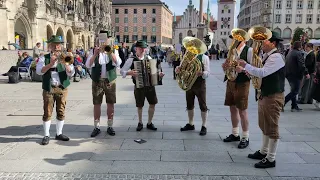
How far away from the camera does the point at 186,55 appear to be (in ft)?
20.4

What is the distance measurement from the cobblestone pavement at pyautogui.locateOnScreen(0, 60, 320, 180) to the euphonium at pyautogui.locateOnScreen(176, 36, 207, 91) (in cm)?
114

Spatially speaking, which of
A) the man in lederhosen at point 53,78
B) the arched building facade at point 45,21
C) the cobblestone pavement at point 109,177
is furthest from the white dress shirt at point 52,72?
the arched building facade at point 45,21

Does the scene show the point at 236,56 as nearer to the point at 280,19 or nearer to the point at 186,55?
the point at 186,55

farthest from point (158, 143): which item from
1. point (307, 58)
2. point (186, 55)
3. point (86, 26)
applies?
point (86, 26)

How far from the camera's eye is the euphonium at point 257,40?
4.56 metres

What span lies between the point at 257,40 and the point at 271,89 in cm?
80

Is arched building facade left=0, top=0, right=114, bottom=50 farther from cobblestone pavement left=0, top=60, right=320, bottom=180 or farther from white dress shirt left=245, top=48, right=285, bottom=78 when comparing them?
white dress shirt left=245, top=48, right=285, bottom=78

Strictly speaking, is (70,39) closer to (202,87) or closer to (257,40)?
(202,87)

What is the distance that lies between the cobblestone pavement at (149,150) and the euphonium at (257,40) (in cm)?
134

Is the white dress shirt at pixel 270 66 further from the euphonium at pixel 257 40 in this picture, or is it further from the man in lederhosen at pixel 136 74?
the man in lederhosen at pixel 136 74

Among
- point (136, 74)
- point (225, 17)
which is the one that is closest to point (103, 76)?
point (136, 74)

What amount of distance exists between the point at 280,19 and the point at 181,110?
3160 inches

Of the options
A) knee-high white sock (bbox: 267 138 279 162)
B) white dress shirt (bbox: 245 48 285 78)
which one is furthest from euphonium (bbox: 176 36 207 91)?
knee-high white sock (bbox: 267 138 279 162)

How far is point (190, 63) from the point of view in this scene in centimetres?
614
